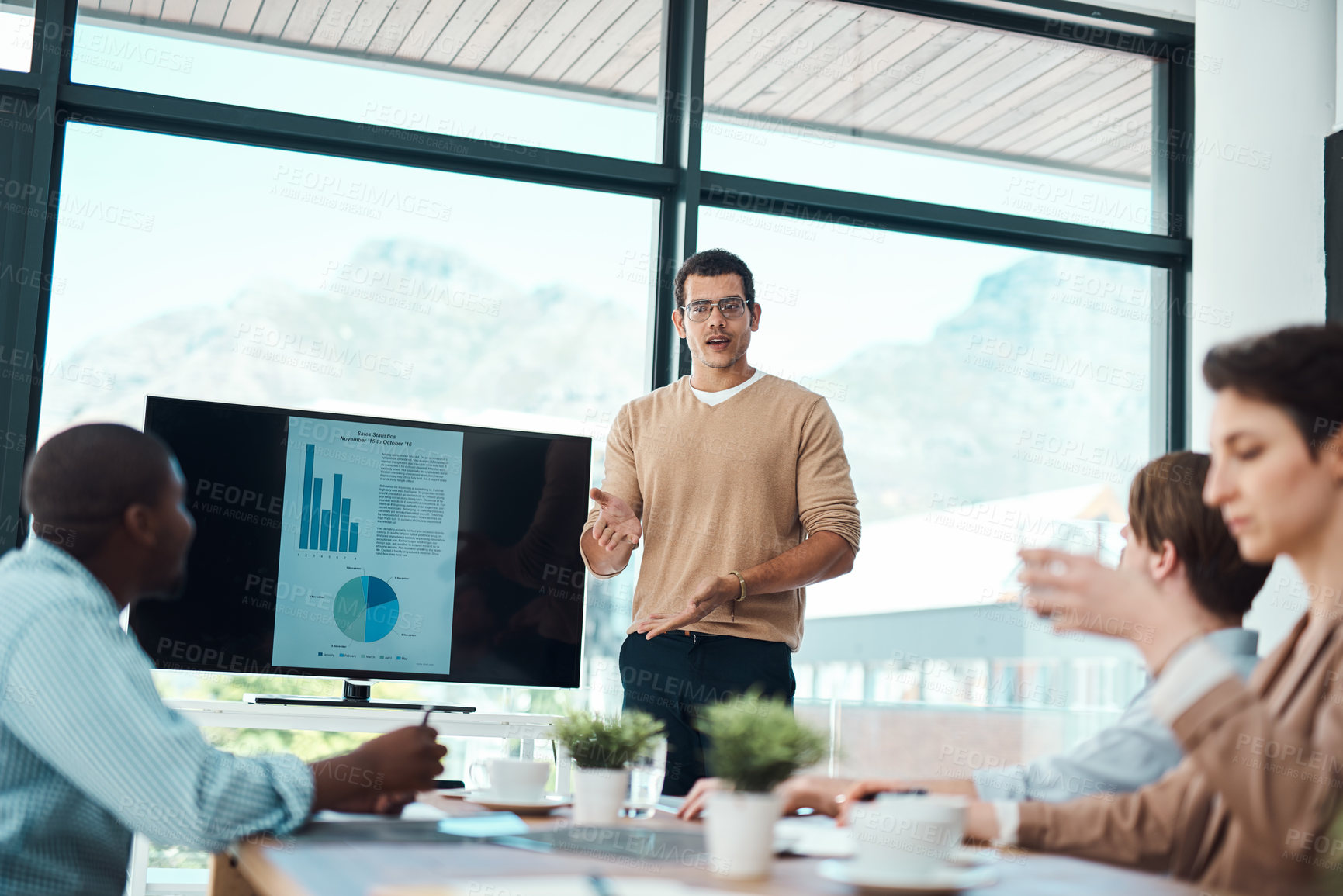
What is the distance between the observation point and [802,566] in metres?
2.82

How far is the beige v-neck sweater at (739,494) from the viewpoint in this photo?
2902mm

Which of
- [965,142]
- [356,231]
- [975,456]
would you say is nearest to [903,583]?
[975,456]

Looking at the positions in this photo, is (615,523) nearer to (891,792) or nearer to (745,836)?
(891,792)

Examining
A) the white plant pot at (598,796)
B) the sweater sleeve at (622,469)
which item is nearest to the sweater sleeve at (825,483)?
the sweater sleeve at (622,469)

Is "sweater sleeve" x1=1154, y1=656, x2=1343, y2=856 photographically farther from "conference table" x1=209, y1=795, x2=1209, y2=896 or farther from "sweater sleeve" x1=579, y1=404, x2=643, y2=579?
"sweater sleeve" x1=579, y1=404, x2=643, y2=579

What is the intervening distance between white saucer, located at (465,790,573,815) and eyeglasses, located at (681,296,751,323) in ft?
5.06

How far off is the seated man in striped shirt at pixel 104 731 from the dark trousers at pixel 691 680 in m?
1.33

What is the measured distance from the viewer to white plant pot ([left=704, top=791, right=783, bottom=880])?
1.15 meters

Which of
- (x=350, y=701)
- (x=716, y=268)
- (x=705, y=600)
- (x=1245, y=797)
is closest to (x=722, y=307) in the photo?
(x=716, y=268)

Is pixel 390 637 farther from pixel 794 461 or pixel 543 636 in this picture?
pixel 794 461

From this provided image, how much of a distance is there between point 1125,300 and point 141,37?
3.33m

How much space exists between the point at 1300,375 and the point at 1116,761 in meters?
0.51

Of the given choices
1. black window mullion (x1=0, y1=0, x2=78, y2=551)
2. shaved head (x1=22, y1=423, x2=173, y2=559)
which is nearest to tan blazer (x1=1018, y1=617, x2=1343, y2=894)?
shaved head (x1=22, y1=423, x2=173, y2=559)

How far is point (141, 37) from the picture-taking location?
3549mm
